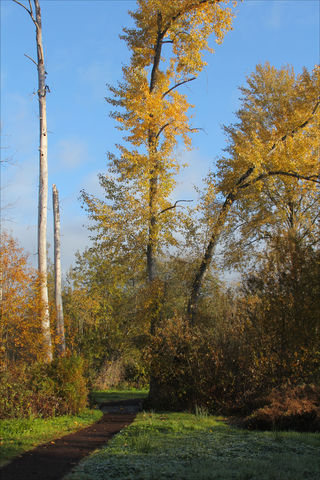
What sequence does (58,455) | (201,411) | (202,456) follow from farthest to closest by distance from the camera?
(201,411), (58,455), (202,456)

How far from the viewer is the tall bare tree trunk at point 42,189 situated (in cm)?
1442

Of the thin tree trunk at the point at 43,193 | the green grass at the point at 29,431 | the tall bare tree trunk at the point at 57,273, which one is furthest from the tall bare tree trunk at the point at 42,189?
the green grass at the point at 29,431

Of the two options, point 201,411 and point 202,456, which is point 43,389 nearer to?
point 201,411

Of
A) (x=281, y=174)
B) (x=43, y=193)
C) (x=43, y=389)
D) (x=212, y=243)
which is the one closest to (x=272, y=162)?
(x=281, y=174)

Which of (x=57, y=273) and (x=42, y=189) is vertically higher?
(x=42, y=189)

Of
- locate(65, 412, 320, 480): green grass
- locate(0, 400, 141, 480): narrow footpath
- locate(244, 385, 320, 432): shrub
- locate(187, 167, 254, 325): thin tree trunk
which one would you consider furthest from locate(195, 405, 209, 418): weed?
locate(187, 167, 254, 325): thin tree trunk

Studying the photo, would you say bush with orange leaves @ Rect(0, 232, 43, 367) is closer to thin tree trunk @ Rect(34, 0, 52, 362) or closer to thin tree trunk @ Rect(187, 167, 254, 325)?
thin tree trunk @ Rect(34, 0, 52, 362)

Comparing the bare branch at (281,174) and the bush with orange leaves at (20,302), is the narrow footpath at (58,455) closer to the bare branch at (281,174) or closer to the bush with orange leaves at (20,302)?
the bush with orange leaves at (20,302)

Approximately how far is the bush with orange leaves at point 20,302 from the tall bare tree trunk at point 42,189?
0.24 metres

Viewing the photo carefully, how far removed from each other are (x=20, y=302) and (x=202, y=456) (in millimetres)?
9755

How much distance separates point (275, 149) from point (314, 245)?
220 inches

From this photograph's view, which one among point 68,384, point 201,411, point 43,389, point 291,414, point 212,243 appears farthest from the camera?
point 212,243

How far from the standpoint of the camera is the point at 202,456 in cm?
644

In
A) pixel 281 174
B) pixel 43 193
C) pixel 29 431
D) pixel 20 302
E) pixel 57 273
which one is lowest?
pixel 29 431
